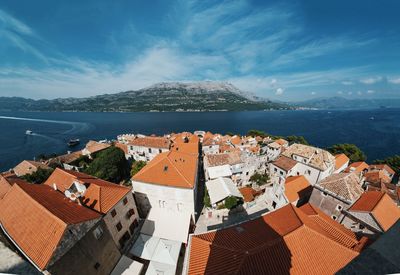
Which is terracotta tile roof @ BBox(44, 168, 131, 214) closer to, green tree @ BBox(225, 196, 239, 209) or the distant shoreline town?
the distant shoreline town

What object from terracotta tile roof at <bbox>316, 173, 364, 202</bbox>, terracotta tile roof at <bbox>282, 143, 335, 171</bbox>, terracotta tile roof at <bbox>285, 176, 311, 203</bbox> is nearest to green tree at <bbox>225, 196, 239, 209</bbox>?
terracotta tile roof at <bbox>285, 176, 311, 203</bbox>

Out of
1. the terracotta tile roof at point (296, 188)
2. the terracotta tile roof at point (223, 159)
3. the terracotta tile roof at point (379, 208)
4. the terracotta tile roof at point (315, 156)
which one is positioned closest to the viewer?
the terracotta tile roof at point (379, 208)

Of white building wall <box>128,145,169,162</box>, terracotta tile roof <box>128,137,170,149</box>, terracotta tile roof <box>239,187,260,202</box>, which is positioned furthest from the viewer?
white building wall <box>128,145,169,162</box>

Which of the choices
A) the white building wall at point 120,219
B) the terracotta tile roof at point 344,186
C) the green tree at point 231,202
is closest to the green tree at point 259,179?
the green tree at point 231,202

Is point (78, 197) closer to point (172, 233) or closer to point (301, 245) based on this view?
point (172, 233)

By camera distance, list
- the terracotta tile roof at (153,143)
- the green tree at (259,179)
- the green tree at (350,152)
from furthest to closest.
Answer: the green tree at (350,152) → the terracotta tile roof at (153,143) → the green tree at (259,179)

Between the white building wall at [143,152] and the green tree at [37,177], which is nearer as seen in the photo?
the green tree at [37,177]

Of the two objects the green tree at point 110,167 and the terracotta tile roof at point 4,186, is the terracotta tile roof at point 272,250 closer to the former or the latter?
the terracotta tile roof at point 4,186

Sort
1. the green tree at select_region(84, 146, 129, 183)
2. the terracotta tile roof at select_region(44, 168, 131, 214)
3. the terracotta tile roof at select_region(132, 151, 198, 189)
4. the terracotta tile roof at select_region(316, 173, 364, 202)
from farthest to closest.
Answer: the green tree at select_region(84, 146, 129, 183) < the terracotta tile roof at select_region(132, 151, 198, 189) < the terracotta tile roof at select_region(316, 173, 364, 202) < the terracotta tile roof at select_region(44, 168, 131, 214)
